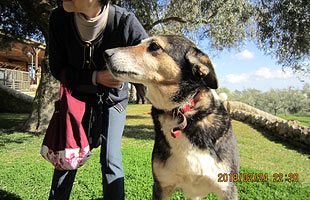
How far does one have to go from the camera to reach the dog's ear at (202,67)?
2928 millimetres

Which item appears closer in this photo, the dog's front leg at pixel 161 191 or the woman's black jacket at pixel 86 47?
the woman's black jacket at pixel 86 47

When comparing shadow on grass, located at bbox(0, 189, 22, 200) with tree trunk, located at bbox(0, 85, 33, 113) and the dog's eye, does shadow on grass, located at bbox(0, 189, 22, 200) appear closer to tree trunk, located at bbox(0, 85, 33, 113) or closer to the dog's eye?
the dog's eye

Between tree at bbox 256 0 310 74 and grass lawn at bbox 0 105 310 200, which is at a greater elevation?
tree at bbox 256 0 310 74

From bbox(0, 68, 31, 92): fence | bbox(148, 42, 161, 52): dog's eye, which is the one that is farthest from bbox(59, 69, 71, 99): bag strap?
bbox(0, 68, 31, 92): fence

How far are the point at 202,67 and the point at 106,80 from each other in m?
0.83

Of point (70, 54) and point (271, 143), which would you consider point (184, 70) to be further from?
point (271, 143)

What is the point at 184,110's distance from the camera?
303cm

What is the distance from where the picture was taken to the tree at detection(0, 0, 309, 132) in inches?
425

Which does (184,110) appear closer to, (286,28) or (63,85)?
(63,85)

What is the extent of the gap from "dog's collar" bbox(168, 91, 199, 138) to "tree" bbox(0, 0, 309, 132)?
27.3 feet

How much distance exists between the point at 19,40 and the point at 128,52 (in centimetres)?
1410

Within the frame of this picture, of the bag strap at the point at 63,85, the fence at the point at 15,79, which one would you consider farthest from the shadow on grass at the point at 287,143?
the fence at the point at 15,79

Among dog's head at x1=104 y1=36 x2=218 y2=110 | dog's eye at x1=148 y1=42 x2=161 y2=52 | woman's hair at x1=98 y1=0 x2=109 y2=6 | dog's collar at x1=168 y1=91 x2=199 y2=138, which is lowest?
dog's collar at x1=168 y1=91 x2=199 y2=138
